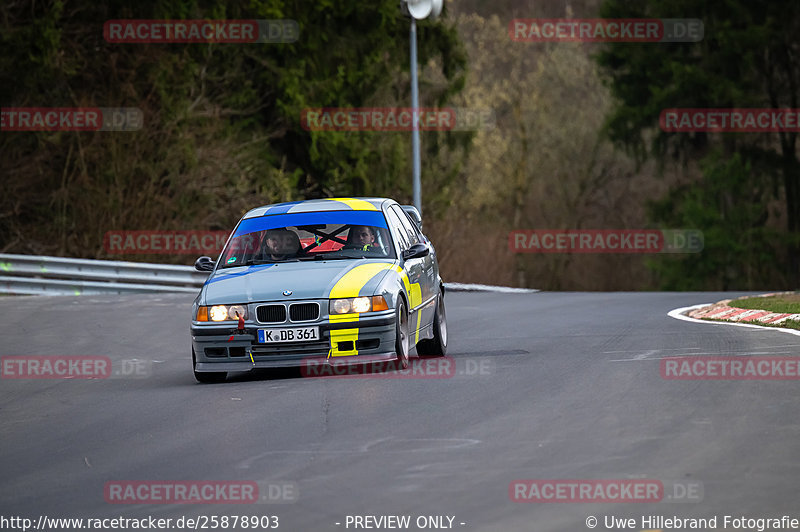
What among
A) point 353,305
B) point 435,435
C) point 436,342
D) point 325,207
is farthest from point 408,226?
point 435,435

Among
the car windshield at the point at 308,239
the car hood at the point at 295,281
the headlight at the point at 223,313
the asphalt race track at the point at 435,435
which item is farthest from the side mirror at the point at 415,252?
the headlight at the point at 223,313

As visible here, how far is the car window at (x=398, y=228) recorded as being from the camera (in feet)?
45.0

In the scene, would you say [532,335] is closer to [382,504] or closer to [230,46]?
[382,504]

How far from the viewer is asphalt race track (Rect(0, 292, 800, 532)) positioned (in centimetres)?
686

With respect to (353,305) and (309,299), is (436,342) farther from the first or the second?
(309,299)

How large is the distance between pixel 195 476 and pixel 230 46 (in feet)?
96.8

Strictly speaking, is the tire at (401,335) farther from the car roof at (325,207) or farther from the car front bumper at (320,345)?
the car roof at (325,207)

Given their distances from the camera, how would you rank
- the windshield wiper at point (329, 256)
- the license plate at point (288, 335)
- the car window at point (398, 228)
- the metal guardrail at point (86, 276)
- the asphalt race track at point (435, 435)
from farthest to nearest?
the metal guardrail at point (86, 276) < the car window at point (398, 228) < the windshield wiper at point (329, 256) < the license plate at point (288, 335) < the asphalt race track at point (435, 435)

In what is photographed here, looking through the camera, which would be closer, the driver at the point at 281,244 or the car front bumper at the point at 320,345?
the car front bumper at the point at 320,345

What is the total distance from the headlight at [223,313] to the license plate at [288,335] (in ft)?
0.83

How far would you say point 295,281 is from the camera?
1216cm

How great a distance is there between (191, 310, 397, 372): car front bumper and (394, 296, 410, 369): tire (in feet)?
0.24

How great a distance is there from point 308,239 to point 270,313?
1.91 meters

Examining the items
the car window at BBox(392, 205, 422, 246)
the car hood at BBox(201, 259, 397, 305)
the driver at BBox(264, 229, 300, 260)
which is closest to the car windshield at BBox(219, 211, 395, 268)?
the driver at BBox(264, 229, 300, 260)
